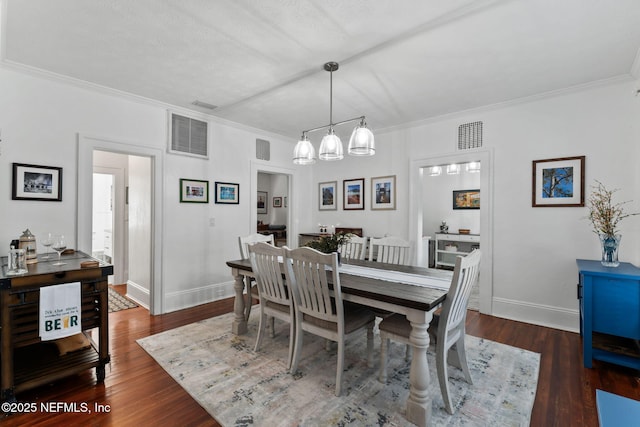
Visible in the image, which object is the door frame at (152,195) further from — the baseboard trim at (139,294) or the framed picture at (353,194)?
the framed picture at (353,194)

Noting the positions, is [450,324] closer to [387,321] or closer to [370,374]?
[387,321]

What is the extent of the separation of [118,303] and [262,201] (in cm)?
445

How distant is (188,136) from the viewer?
3887mm

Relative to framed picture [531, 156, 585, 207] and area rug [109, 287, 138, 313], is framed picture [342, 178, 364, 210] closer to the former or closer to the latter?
framed picture [531, 156, 585, 207]

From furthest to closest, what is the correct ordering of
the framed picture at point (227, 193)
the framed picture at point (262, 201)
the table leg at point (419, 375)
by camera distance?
the framed picture at point (262, 201) → the framed picture at point (227, 193) → the table leg at point (419, 375)

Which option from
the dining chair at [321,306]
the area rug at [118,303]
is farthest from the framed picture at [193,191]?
the dining chair at [321,306]

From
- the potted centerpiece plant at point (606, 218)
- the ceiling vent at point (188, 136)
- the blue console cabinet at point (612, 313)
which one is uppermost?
the ceiling vent at point (188, 136)

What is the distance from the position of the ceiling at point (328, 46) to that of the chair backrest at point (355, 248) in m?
1.66

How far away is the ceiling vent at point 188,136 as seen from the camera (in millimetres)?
3738

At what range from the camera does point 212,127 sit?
4133mm

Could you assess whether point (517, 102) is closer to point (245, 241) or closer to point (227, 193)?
point (245, 241)

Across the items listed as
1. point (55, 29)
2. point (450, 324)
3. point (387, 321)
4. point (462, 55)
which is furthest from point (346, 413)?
point (55, 29)

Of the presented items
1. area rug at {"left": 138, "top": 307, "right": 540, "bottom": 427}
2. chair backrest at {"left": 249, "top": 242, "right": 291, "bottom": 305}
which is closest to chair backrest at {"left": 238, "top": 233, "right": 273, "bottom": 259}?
chair backrest at {"left": 249, "top": 242, "right": 291, "bottom": 305}

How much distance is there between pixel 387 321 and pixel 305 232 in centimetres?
350
